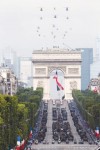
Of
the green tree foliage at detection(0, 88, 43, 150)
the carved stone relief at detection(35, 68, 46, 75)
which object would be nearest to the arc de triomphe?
the carved stone relief at detection(35, 68, 46, 75)

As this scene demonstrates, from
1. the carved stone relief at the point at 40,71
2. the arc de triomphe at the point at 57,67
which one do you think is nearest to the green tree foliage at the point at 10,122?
the arc de triomphe at the point at 57,67

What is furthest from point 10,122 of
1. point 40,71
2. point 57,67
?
point 40,71

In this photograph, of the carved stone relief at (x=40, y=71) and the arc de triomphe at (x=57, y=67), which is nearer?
A: the arc de triomphe at (x=57, y=67)

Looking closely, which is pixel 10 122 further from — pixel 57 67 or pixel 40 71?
pixel 40 71

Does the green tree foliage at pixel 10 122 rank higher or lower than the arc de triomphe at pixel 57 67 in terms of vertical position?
lower

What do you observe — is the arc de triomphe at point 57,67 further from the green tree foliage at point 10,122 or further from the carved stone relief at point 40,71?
the green tree foliage at point 10,122

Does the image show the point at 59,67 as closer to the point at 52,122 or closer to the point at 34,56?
the point at 34,56

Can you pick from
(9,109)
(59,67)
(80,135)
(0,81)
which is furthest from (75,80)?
(9,109)

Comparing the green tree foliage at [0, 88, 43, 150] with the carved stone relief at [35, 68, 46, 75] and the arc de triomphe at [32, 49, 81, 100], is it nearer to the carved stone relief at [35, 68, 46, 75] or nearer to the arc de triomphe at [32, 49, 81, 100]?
the arc de triomphe at [32, 49, 81, 100]

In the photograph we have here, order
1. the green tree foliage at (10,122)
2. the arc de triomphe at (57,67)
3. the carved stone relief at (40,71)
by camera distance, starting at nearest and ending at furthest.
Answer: the green tree foliage at (10,122), the arc de triomphe at (57,67), the carved stone relief at (40,71)
